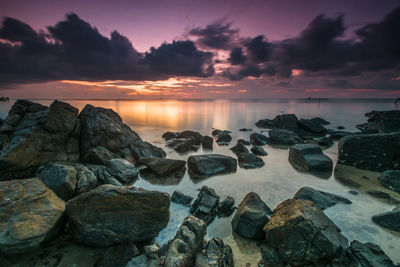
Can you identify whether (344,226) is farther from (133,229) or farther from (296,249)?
(133,229)

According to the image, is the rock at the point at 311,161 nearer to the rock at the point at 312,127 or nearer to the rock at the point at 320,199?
the rock at the point at 320,199

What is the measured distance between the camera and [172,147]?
17453mm

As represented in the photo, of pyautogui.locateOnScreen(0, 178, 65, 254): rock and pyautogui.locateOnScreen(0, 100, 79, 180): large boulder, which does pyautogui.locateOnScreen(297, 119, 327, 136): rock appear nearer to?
pyautogui.locateOnScreen(0, 100, 79, 180): large boulder

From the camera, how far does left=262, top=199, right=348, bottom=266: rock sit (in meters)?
4.34

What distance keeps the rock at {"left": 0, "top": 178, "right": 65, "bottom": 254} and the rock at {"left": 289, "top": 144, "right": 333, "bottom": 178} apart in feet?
42.3

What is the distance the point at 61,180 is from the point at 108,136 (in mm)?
6079

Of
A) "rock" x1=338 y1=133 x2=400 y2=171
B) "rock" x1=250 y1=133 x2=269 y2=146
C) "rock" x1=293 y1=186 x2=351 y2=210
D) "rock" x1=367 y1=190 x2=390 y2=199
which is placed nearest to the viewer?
"rock" x1=293 y1=186 x2=351 y2=210

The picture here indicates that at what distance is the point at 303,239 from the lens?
14.6 feet

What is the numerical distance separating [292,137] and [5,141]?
23088 mm

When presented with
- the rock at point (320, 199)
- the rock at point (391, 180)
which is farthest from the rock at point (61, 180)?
the rock at point (391, 180)

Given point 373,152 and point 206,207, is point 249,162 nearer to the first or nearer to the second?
point 206,207

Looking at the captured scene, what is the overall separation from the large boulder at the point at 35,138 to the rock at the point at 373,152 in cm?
1807

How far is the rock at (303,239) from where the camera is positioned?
4.34 m

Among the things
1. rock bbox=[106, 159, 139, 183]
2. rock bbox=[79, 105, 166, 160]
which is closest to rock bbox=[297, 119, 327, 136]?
rock bbox=[79, 105, 166, 160]
